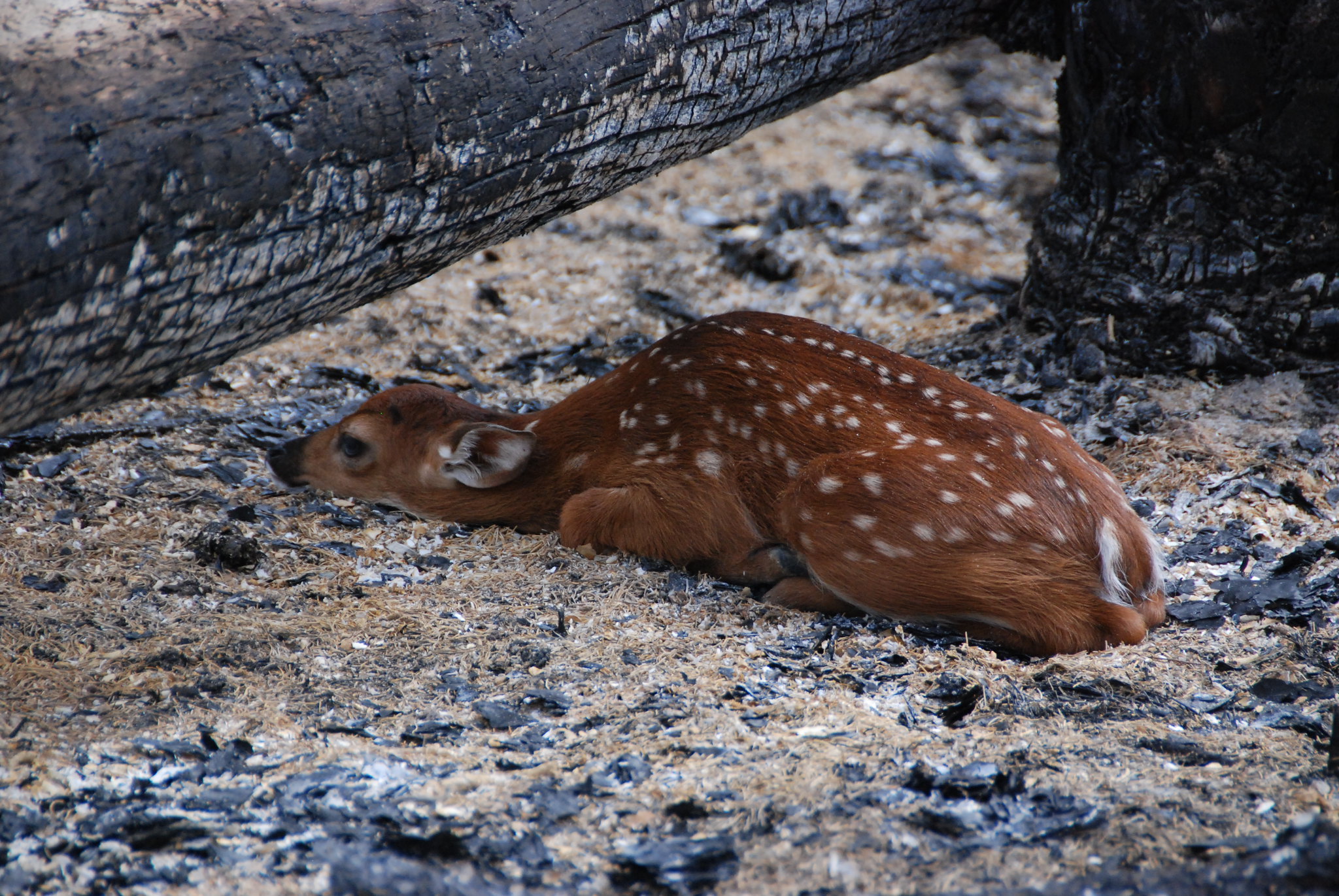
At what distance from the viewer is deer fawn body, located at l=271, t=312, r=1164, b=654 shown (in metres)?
3.18

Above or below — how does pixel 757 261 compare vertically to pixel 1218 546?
above

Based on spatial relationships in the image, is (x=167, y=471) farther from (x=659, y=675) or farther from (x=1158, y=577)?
(x=1158, y=577)

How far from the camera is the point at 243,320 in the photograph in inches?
116

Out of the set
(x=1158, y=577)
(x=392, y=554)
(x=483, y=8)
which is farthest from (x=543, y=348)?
(x=1158, y=577)

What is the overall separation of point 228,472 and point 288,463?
0.25 m

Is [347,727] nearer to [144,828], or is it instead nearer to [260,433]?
[144,828]

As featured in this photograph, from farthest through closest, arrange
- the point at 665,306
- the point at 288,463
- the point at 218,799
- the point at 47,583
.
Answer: the point at 665,306 → the point at 288,463 → the point at 47,583 → the point at 218,799

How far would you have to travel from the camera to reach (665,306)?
5.71 m

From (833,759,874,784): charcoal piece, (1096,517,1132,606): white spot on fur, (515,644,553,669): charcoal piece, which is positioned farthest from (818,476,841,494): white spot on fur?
(833,759,874,784): charcoal piece

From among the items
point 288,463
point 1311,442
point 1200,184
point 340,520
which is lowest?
point 340,520

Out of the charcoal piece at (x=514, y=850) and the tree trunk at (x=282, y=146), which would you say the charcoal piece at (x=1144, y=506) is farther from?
the charcoal piece at (x=514, y=850)

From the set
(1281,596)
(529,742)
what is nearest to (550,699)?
(529,742)

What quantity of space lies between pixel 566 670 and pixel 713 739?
21.1 inches

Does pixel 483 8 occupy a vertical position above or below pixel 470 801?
above
